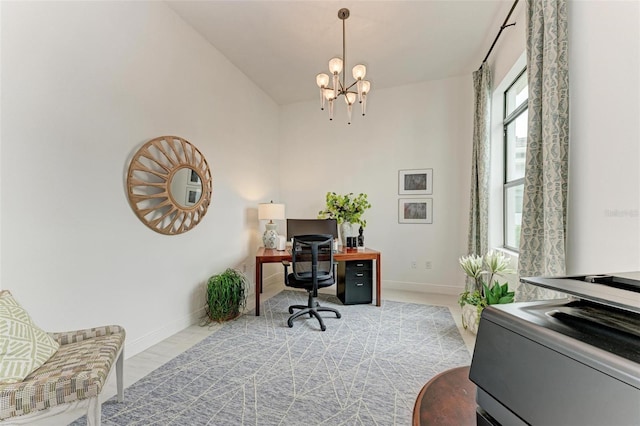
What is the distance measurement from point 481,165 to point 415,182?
1004 millimetres

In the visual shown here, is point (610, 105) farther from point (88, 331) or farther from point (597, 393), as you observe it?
point (88, 331)

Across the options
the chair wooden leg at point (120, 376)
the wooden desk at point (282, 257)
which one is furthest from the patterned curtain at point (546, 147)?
the chair wooden leg at point (120, 376)

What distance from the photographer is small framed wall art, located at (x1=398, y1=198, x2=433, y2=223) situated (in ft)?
12.9

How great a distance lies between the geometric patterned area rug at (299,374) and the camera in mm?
1577

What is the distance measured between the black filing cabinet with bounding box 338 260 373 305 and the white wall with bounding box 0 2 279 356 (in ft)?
5.31

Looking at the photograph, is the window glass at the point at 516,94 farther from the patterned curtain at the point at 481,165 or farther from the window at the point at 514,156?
the patterned curtain at the point at 481,165

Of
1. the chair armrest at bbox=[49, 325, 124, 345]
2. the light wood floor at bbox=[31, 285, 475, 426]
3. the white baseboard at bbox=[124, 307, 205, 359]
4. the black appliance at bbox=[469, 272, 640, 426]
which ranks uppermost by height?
the black appliance at bbox=[469, 272, 640, 426]

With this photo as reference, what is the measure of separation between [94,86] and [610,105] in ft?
10.1

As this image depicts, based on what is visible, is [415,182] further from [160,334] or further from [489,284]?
[160,334]

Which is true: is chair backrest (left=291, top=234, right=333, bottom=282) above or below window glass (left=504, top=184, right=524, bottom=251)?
below

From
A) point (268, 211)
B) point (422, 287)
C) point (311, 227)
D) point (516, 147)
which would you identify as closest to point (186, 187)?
point (268, 211)

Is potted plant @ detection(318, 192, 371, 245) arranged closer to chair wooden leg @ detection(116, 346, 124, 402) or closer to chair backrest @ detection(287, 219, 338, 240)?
chair backrest @ detection(287, 219, 338, 240)

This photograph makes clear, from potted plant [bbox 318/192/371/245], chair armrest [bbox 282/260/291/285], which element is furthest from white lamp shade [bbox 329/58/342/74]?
chair armrest [bbox 282/260/291/285]

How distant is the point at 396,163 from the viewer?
4078 mm
